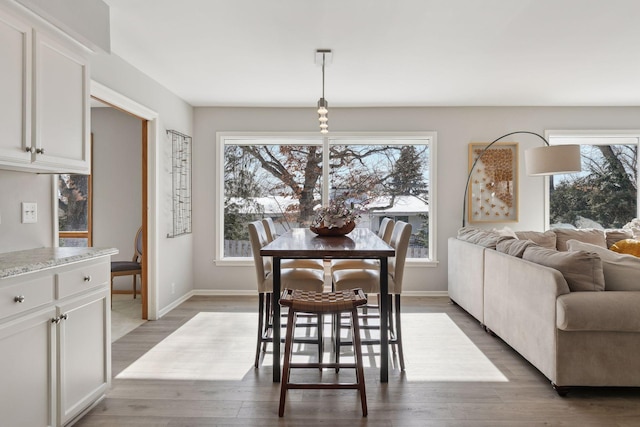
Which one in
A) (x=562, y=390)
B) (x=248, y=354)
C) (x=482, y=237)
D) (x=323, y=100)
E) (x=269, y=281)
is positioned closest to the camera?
(x=562, y=390)

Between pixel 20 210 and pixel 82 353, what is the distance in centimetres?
91

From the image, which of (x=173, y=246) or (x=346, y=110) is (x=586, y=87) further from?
(x=173, y=246)

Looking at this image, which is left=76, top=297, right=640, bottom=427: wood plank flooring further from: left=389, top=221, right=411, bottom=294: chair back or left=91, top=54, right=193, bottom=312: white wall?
left=91, top=54, right=193, bottom=312: white wall

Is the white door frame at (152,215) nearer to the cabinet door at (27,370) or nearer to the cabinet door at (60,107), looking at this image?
the cabinet door at (60,107)

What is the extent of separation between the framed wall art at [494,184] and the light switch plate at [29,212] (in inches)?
183

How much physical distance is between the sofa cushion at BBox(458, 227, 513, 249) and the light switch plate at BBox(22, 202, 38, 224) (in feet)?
11.7

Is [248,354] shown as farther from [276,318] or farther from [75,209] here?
[75,209]

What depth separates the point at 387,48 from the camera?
3.39 m

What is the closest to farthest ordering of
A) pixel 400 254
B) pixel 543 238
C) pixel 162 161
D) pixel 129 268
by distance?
pixel 400 254, pixel 162 161, pixel 543 238, pixel 129 268

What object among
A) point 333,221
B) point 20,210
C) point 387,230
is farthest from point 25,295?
point 387,230

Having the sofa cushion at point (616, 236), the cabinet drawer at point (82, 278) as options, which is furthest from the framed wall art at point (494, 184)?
the cabinet drawer at point (82, 278)

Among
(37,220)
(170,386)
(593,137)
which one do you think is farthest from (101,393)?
(593,137)

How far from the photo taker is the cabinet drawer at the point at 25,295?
169 centimetres

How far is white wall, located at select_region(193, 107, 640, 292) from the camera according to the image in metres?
5.31
